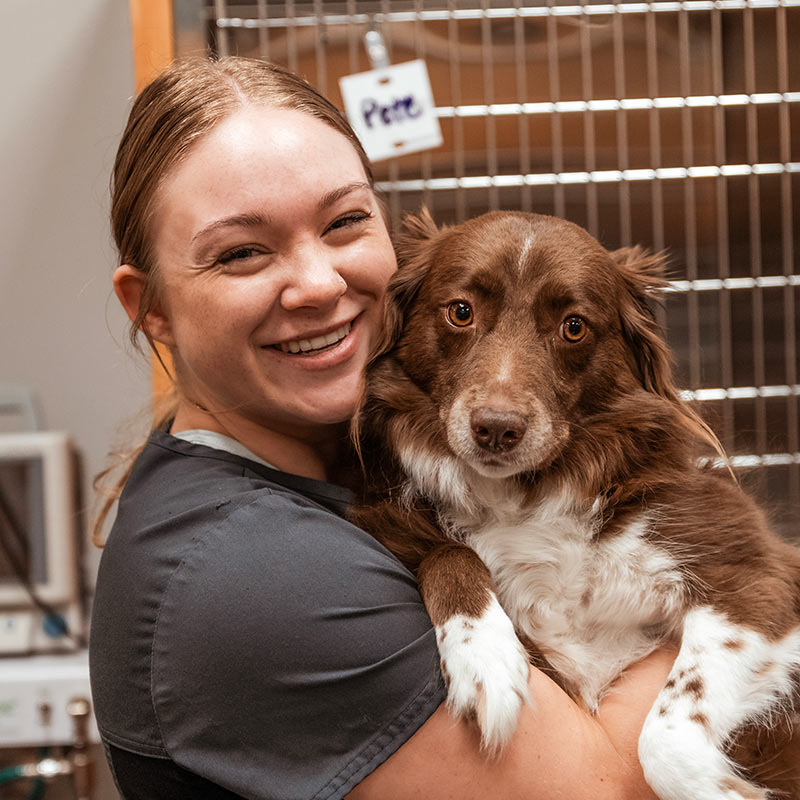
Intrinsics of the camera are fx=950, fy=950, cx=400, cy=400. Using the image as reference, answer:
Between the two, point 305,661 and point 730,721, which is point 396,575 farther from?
point 730,721

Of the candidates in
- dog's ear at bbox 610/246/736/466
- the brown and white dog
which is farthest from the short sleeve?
dog's ear at bbox 610/246/736/466

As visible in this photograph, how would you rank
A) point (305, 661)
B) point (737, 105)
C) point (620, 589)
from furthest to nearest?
1. point (737, 105)
2. point (620, 589)
3. point (305, 661)

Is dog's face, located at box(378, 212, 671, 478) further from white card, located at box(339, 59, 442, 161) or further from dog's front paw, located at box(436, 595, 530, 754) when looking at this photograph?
white card, located at box(339, 59, 442, 161)

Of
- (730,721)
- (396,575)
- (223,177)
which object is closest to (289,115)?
(223,177)

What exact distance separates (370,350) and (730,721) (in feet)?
2.55

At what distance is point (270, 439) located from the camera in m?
1.54

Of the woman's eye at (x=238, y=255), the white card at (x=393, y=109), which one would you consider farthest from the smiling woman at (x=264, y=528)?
the white card at (x=393, y=109)

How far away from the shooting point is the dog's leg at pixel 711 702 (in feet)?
3.87

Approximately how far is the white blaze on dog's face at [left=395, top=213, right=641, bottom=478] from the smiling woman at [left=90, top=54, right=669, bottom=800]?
0.06 metres

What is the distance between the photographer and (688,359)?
2.17 meters

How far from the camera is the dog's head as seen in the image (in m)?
1.43

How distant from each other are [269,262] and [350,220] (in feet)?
0.53

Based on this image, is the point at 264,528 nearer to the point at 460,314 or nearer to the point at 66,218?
the point at 460,314

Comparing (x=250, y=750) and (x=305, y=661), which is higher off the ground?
(x=305, y=661)
